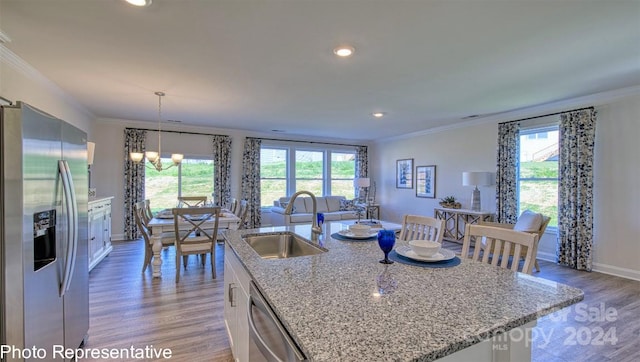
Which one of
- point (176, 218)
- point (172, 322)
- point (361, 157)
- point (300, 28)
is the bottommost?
point (172, 322)

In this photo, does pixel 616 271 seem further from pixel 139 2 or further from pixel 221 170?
pixel 221 170

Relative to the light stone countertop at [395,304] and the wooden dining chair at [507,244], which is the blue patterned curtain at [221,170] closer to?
the light stone countertop at [395,304]

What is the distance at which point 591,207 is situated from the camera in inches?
163

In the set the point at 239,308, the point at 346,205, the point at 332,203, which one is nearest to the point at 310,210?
the point at 332,203

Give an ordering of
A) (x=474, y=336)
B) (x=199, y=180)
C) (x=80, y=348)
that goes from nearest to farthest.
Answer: (x=474, y=336) → (x=80, y=348) → (x=199, y=180)

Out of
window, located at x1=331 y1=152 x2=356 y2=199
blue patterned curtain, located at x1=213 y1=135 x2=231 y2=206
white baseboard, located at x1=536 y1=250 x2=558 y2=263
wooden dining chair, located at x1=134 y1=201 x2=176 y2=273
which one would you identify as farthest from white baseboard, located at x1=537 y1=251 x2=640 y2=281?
blue patterned curtain, located at x1=213 y1=135 x2=231 y2=206

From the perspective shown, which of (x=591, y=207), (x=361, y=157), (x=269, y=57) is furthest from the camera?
(x=361, y=157)

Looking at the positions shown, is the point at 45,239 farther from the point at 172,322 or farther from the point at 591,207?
the point at 591,207

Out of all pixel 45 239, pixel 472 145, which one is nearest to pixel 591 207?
pixel 472 145

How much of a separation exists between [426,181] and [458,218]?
1.37 m

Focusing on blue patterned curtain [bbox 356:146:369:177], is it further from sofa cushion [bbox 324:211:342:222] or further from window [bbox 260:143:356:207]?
sofa cushion [bbox 324:211:342:222]

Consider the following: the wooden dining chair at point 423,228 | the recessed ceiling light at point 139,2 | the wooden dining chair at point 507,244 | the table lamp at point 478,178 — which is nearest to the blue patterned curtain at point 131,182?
the recessed ceiling light at point 139,2

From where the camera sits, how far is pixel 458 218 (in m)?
5.93

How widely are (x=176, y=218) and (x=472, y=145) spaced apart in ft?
18.2
